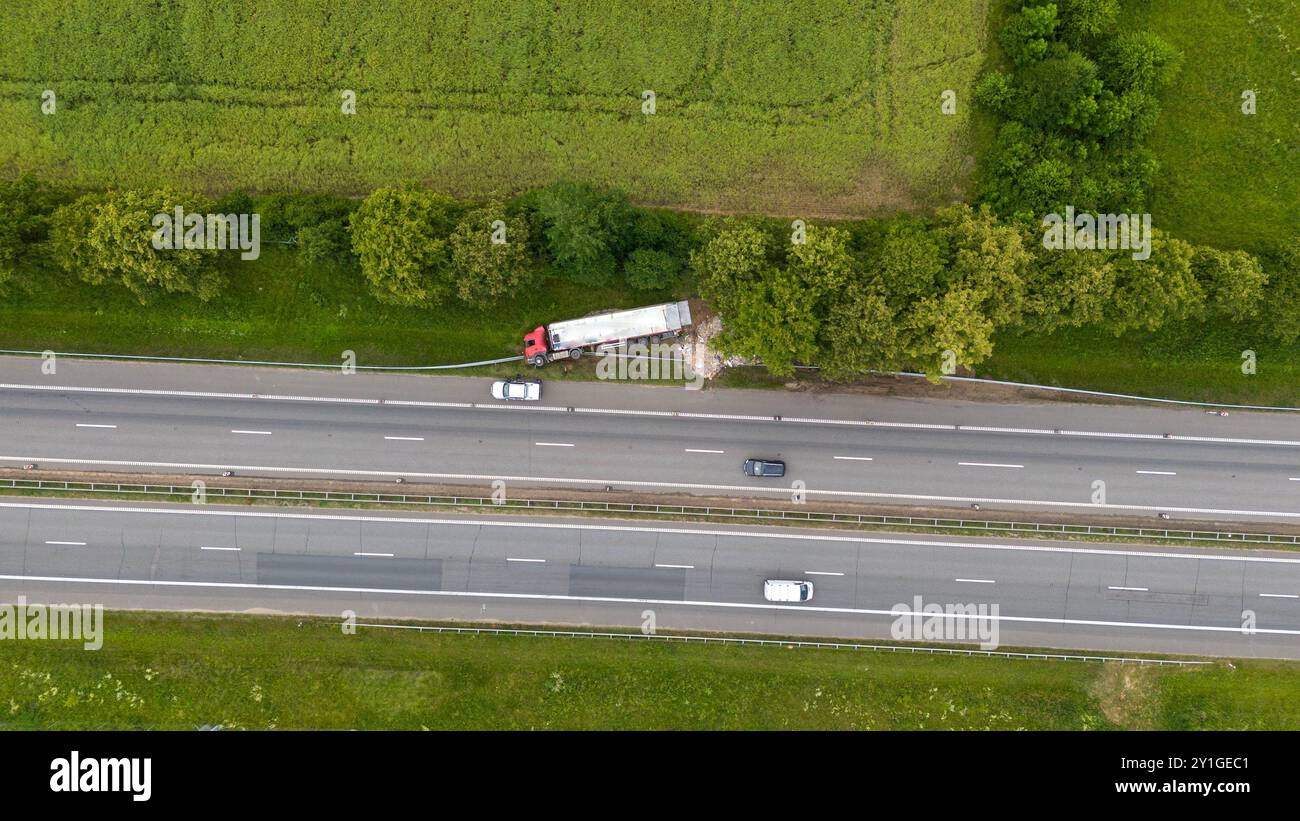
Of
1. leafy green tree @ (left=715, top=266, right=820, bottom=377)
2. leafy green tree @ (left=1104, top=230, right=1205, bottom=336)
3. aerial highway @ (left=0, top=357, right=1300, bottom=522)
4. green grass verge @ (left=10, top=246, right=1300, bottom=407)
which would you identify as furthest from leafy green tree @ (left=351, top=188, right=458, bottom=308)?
leafy green tree @ (left=1104, top=230, right=1205, bottom=336)

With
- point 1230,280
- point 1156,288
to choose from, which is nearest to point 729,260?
point 1156,288

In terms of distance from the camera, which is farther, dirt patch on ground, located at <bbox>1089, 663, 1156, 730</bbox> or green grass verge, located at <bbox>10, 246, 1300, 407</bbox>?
green grass verge, located at <bbox>10, 246, 1300, 407</bbox>

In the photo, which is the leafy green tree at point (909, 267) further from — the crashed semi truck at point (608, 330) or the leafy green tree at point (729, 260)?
the crashed semi truck at point (608, 330)

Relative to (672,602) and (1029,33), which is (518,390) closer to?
(672,602)

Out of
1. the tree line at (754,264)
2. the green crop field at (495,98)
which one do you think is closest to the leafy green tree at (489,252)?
the tree line at (754,264)

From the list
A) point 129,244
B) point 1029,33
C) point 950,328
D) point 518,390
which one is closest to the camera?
point 950,328

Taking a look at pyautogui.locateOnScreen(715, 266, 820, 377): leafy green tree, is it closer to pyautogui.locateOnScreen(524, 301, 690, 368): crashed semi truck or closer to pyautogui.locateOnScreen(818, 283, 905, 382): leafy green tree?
pyautogui.locateOnScreen(818, 283, 905, 382): leafy green tree
